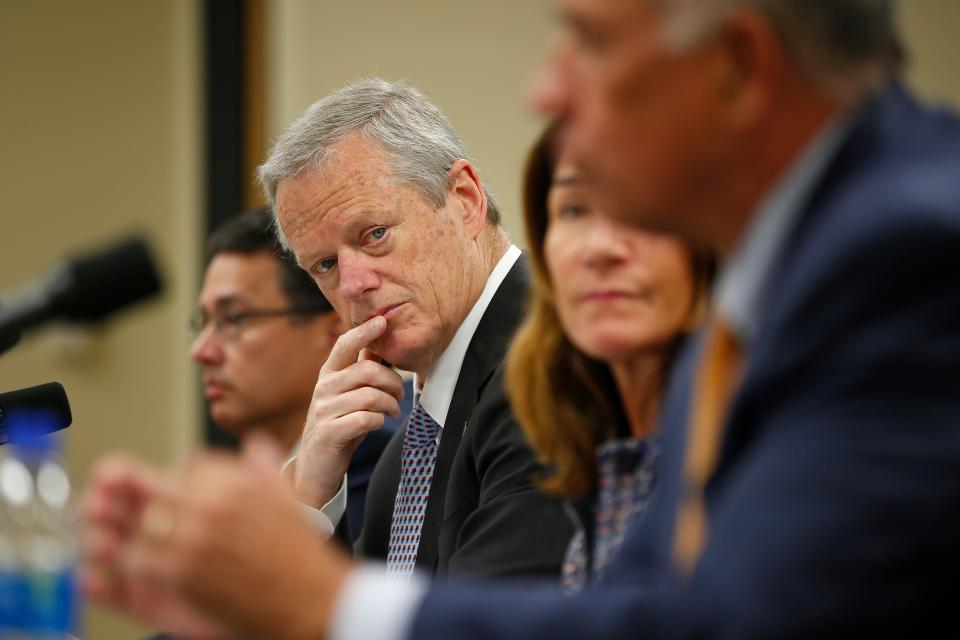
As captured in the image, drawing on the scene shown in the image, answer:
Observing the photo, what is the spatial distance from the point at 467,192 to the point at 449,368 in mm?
356

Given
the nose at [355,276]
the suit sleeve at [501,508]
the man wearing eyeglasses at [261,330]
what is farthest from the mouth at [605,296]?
the man wearing eyeglasses at [261,330]

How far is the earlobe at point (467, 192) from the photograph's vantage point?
2.35 metres

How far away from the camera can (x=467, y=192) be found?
93.0 inches

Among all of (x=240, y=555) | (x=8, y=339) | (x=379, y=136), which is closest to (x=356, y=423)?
(x=379, y=136)

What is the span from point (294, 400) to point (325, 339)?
0.18m

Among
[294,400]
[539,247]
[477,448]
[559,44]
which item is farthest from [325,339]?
[559,44]

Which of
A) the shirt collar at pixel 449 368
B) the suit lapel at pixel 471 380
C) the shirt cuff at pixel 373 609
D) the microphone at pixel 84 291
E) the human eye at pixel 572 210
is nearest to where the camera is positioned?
the shirt cuff at pixel 373 609

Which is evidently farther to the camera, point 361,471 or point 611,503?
point 361,471

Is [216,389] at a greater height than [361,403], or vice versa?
[361,403]

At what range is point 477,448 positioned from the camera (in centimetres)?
199

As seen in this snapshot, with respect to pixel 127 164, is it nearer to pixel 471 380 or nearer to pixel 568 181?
pixel 471 380

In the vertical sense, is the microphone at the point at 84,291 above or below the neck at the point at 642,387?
above

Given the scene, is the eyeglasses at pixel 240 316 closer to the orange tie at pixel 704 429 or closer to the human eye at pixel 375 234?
the human eye at pixel 375 234

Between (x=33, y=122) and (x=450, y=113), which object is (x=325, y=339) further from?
(x=33, y=122)
